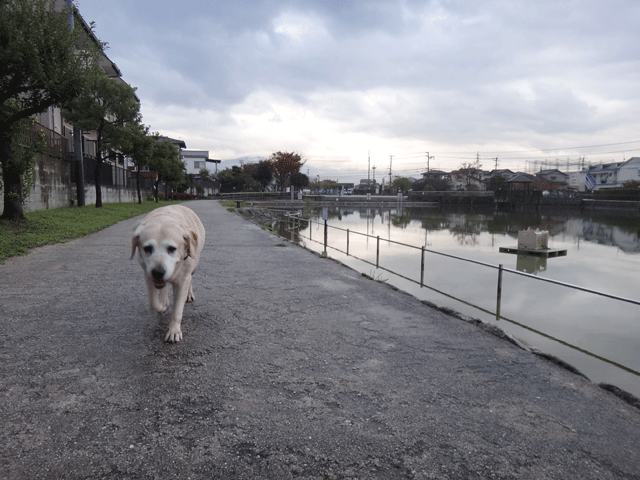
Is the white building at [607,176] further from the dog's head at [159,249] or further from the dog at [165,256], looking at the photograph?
the dog's head at [159,249]

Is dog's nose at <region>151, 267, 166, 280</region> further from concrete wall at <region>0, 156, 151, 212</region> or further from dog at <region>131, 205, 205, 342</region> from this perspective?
concrete wall at <region>0, 156, 151, 212</region>

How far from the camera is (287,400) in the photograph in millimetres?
3012

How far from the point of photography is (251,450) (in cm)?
240

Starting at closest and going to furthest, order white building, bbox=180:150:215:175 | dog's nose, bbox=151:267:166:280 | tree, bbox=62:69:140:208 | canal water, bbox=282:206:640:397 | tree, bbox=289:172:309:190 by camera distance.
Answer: dog's nose, bbox=151:267:166:280 < canal water, bbox=282:206:640:397 < tree, bbox=62:69:140:208 < tree, bbox=289:172:309:190 < white building, bbox=180:150:215:175

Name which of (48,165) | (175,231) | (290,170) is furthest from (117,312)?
(290,170)

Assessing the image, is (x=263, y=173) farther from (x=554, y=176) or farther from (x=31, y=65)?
(x=31, y=65)

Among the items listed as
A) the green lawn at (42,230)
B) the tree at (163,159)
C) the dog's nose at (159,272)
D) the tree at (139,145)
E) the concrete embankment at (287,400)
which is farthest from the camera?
the tree at (163,159)

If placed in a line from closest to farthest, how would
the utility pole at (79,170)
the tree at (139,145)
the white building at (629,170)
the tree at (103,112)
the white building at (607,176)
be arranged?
the utility pole at (79,170) → the tree at (103,112) → the tree at (139,145) → the white building at (629,170) → the white building at (607,176)

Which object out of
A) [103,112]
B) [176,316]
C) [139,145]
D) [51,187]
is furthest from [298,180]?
[176,316]

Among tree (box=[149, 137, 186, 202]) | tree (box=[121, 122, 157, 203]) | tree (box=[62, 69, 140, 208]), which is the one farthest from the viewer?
tree (box=[149, 137, 186, 202])

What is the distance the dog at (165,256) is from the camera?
3541 millimetres

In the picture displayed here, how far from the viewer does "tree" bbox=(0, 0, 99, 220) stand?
1084 cm

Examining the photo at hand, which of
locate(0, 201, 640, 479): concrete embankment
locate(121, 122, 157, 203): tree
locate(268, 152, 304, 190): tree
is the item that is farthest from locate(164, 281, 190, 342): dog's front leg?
locate(268, 152, 304, 190): tree

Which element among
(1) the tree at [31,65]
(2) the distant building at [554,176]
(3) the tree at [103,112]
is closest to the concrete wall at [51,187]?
(3) the tree at [103,112]
